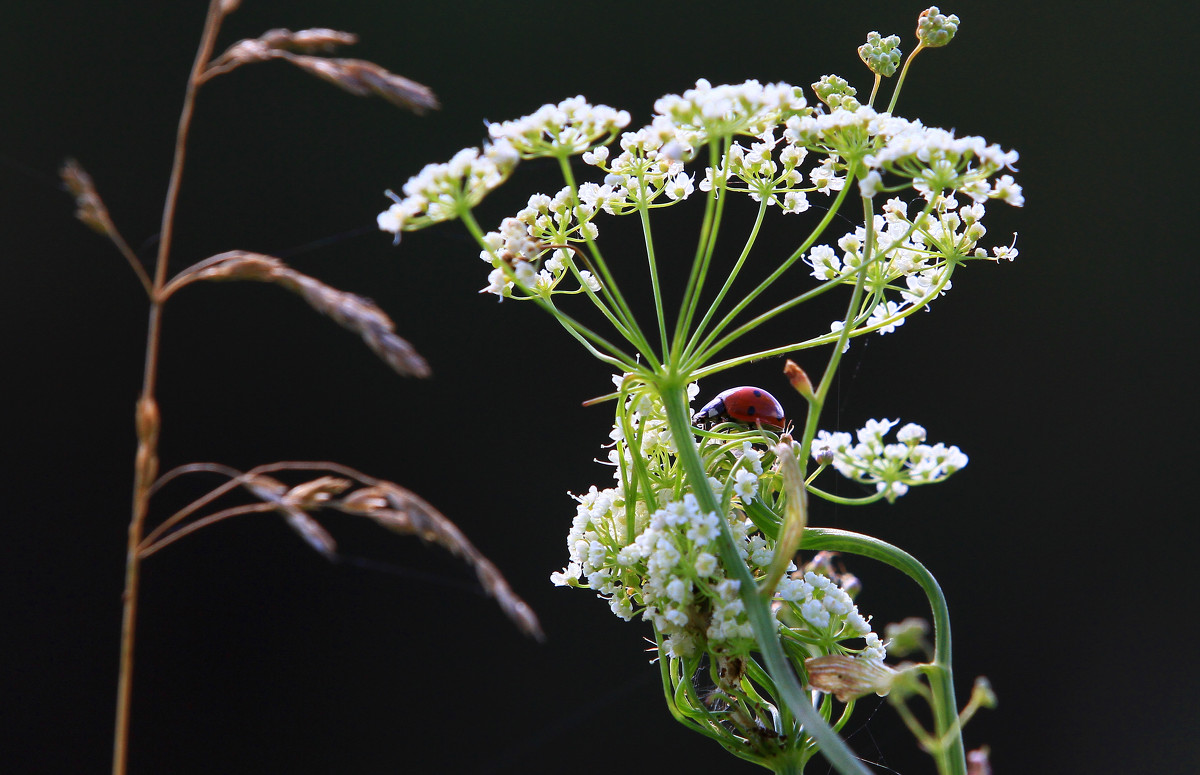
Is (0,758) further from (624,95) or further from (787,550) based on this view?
(624,95)

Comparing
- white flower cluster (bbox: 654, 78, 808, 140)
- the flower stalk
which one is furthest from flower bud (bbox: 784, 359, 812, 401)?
white flower cluster (bbox: 654, 78, 808, 140)

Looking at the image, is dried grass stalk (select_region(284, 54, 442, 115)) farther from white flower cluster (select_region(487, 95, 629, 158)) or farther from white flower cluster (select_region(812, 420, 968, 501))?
white flower cluster (select_region(812, 420, 968, 501))

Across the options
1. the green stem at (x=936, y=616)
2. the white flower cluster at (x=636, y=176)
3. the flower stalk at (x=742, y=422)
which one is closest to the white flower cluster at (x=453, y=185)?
the flower stalk at (x=742, y=422)

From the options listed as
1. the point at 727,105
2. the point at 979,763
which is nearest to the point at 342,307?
the point at 727,105

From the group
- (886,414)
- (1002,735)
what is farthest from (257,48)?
(1002,735)

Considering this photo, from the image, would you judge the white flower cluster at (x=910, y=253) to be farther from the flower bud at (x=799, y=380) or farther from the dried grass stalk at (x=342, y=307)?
the dried grass stalk at (x=342, y=307)
